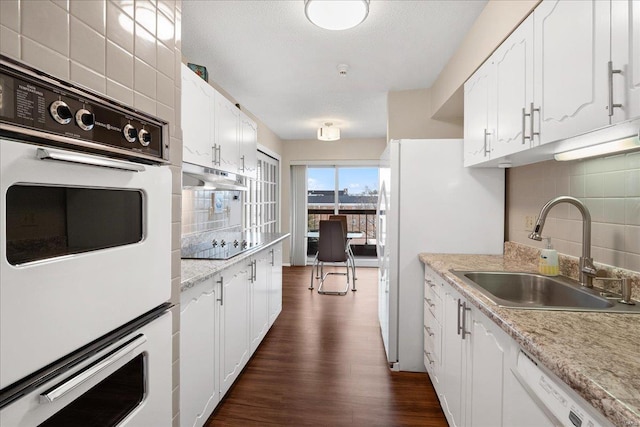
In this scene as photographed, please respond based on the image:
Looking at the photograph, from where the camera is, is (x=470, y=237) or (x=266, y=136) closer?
(x=470, y=237)

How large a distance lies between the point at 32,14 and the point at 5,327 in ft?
2.04

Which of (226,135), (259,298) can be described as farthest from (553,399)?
(226,135)

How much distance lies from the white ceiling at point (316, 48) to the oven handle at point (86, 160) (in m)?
1.62

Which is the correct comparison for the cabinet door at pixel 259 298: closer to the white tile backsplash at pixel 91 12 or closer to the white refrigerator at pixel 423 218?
the white refrigerator at pixel 423 218

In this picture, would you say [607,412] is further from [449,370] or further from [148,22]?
[148,22]

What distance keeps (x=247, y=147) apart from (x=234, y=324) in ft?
5.51

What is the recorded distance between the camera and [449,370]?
5.87 ft

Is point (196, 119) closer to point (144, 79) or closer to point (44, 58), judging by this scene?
point (144, 79)

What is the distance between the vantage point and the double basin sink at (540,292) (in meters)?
1.29

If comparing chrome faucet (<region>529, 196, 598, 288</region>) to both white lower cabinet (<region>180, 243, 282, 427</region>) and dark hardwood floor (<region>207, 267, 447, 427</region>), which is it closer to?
dark hardwood floor (<region>207, 267, 447, 427</region>)

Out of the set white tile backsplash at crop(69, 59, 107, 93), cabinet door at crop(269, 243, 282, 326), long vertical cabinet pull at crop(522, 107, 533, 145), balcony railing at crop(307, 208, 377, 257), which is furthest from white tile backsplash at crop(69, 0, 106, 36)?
balcony railing at crop(307, 208, 377, 257)

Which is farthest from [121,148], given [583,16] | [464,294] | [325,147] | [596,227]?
[325,147]

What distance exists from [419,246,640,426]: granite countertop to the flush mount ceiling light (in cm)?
154

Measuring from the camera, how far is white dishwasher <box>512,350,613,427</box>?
2.38 feet
